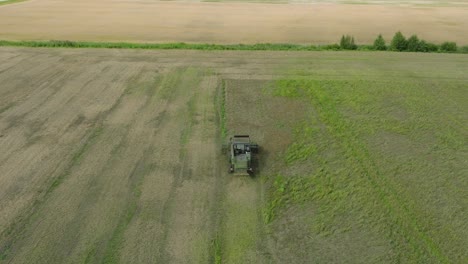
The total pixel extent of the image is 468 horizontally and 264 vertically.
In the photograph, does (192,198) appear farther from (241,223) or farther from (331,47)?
(331,47)

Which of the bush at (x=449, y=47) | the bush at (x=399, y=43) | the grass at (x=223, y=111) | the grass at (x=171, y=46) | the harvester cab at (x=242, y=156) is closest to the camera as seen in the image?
the harvester cab at (x=242, y=156)

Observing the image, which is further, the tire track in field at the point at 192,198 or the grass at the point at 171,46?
the grass at the point at 171,46

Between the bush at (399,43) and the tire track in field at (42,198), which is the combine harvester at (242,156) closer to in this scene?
the tire track in field at (42,198)

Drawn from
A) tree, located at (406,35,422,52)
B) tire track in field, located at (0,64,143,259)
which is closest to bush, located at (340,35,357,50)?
tree, located at (406,35,422,52)

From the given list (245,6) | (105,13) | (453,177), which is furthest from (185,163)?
(245,6)

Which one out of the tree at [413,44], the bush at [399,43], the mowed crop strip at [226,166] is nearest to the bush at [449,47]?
the tree at [413,44]
